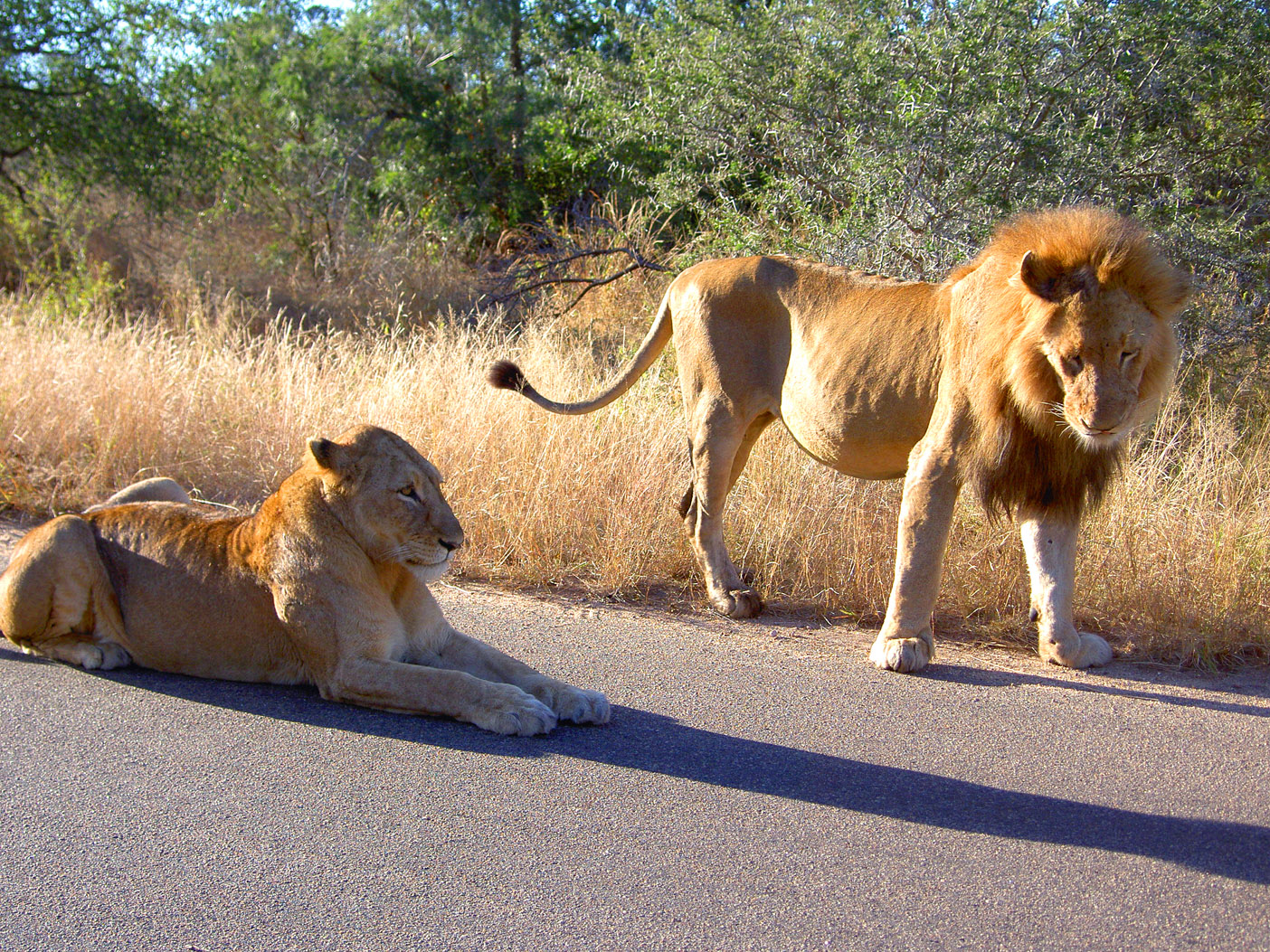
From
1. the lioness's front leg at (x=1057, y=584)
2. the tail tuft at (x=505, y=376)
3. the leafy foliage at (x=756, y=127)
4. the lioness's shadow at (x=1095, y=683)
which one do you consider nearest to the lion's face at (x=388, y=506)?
the tail tuft at (x=505, y=376)

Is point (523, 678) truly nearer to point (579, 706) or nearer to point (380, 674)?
point (579, 706)

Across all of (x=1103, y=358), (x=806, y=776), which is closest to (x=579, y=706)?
(x=806, y=776)

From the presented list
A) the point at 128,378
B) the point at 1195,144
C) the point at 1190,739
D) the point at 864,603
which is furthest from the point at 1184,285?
the point at 128,378

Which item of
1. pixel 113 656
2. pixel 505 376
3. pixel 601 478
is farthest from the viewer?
pixel 601 478

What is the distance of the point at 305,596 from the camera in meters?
3.53

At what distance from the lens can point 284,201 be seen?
1421 cm

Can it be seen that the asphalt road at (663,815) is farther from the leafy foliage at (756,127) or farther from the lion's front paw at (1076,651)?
the leafy foliage at (756,127)

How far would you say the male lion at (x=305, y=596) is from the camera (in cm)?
350

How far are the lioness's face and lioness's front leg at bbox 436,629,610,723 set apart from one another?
5.97 ft

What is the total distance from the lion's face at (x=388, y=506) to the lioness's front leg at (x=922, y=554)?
165cm

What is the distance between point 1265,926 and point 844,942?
3.04 feet

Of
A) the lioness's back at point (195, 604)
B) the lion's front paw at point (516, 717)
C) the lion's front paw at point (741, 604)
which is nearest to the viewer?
the lion's front paw at point (516, 717)

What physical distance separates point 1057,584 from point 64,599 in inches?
140

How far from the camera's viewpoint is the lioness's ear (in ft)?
11.4
